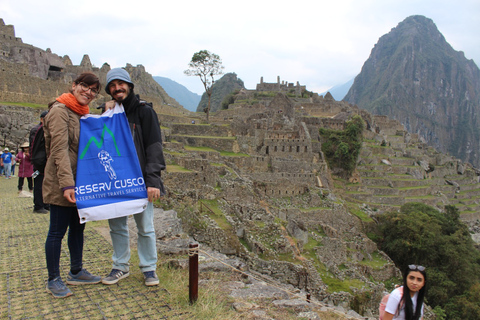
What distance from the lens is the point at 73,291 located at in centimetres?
437

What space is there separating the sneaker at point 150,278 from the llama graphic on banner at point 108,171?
962mm

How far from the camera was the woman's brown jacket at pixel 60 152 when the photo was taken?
394cm

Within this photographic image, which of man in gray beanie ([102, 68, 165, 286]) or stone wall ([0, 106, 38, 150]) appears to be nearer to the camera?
man in gray beanie ([102, 68, 165, 286])

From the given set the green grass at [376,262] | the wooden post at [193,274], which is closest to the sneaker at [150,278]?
the wooden post at [193,274]

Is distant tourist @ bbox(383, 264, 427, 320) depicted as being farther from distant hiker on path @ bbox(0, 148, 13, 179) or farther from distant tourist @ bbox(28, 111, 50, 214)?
distant hiker on path @ bbox(0, 148, 13, 179)

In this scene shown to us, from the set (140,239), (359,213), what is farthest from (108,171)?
(359,213)

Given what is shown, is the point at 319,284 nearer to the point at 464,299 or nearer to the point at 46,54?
the point at 464,299

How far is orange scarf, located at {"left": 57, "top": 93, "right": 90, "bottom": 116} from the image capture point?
415cm

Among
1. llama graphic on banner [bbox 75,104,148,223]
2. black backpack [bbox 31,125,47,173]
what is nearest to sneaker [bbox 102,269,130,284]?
llama graphic on banner [bbox 75,104,148,223]

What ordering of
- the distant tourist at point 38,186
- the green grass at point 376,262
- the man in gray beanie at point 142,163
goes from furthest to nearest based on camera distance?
the green grass at point 376,262 < the distant tourist at point 38,186 < the man in gray beanie at point 142,163

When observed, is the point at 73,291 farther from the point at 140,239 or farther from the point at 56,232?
the point at 140,239

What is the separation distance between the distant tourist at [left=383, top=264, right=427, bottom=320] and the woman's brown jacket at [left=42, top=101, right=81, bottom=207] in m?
4.02

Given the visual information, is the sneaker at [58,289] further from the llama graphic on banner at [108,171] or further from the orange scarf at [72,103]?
the orange scarf at [72,103]

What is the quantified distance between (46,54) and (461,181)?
5533cm
